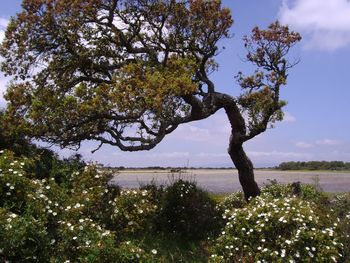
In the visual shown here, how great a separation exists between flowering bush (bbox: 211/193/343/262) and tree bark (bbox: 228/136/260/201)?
8.06m

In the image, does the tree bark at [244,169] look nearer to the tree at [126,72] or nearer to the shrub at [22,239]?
the tree at [126,72]

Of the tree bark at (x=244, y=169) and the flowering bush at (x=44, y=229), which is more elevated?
the tree bark at (x=244, y=169)

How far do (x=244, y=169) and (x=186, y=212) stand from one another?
4.49m

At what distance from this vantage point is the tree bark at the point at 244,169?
1797 cm

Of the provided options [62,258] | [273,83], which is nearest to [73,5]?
[273,83]

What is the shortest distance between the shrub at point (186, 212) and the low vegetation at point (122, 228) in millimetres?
51

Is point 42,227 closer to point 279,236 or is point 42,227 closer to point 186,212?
point 279,236

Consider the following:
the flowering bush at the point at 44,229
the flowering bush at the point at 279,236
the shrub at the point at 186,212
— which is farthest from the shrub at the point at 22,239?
the shrub at the point at 186,212

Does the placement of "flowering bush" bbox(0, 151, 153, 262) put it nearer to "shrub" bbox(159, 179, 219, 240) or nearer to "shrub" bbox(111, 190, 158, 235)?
"shrub" bbox(111, 190, 158, 235)

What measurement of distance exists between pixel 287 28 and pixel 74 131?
7.60 m

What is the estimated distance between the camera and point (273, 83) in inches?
687

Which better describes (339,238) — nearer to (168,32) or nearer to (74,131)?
(74,131)

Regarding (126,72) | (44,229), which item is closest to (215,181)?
(126,72)

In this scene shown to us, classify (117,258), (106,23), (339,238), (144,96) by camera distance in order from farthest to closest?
(106,23) < (144,96) < (339,238) < (117,258)
